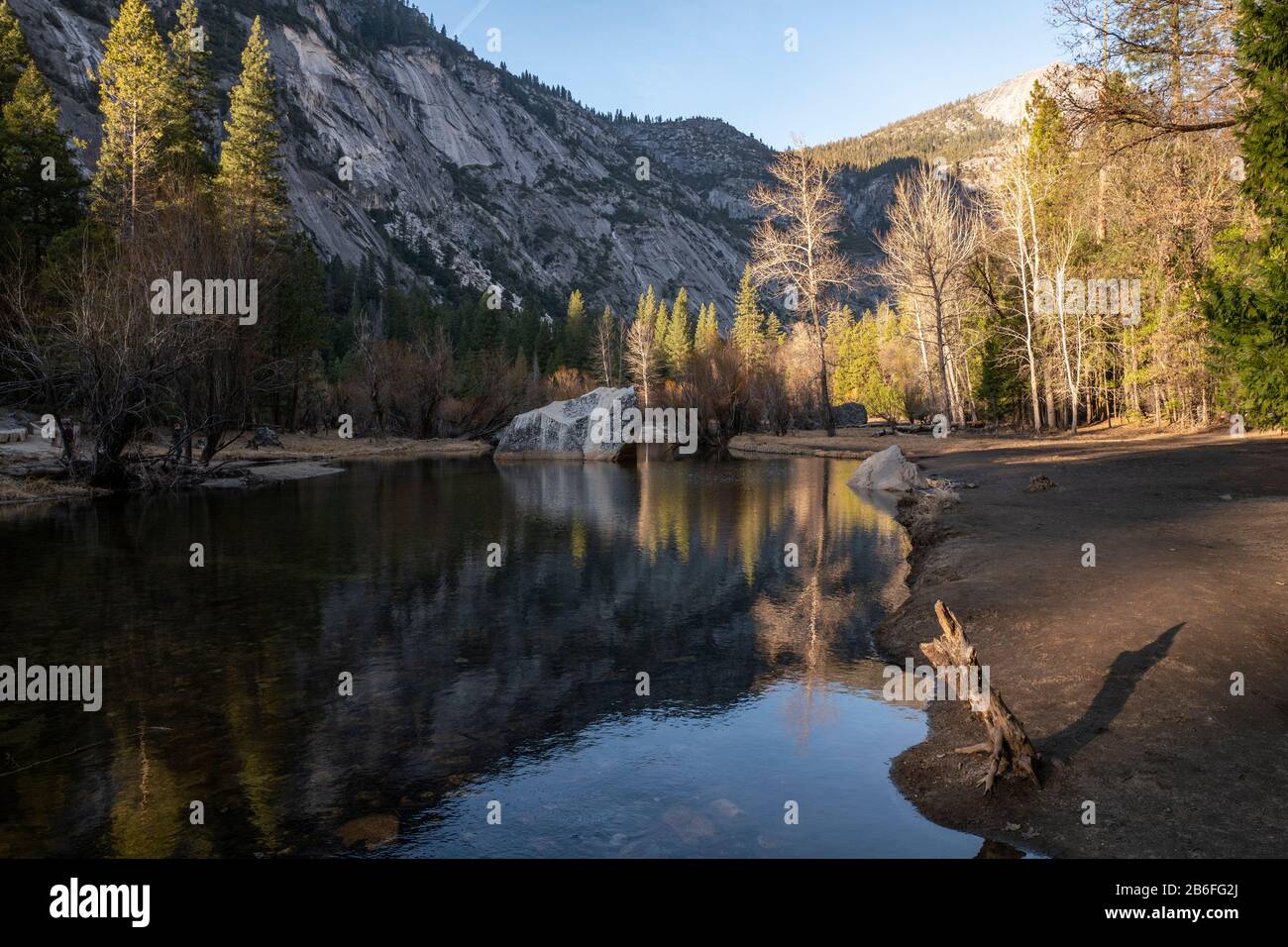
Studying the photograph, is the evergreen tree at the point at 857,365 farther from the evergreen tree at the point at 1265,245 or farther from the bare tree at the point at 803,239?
the evergreen tree at the point at 1265,245

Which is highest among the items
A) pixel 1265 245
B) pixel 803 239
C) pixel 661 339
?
pixel 661 339

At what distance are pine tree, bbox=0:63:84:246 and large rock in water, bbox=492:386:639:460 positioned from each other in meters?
29.9

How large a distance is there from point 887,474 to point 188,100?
52.2 metres

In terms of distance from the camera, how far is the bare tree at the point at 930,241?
2029 inches

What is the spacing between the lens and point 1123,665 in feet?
27.1

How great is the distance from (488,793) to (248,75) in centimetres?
6609

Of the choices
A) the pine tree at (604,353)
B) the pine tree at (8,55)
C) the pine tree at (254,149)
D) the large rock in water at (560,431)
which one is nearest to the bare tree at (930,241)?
the large rock in water at (560,431)

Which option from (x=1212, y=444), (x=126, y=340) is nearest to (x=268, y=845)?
(x=126, y=340)

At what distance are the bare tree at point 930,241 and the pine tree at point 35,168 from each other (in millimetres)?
51637

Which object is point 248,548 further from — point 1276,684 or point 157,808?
point 1276,684

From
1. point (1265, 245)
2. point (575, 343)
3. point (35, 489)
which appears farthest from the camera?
point (575, 343)

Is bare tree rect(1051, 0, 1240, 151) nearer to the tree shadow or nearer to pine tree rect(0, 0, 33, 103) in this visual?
the tree shadow

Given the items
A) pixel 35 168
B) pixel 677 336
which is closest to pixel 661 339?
pixel 677 336

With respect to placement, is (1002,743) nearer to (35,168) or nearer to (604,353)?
(35,168)
